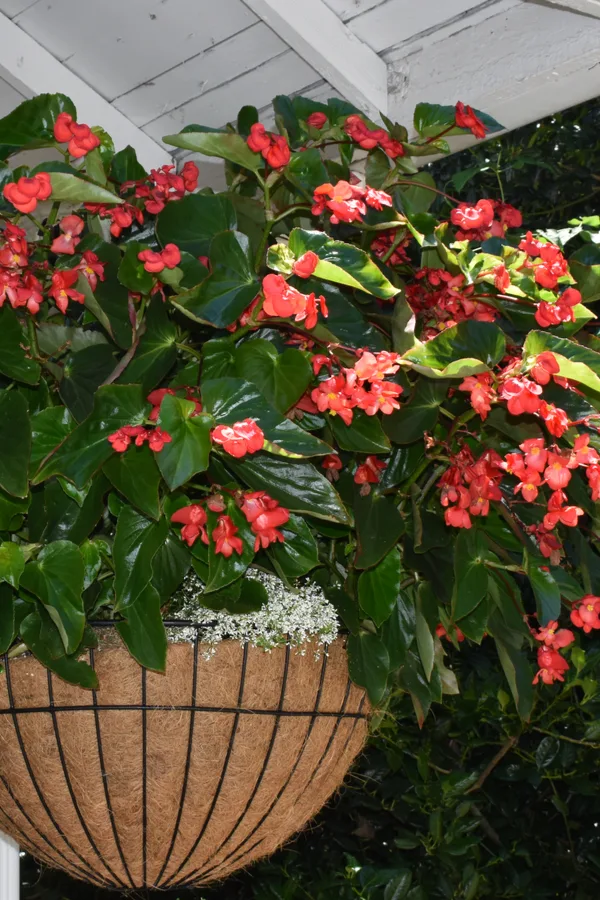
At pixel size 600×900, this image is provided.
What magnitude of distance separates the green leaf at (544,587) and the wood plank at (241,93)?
2.37ft

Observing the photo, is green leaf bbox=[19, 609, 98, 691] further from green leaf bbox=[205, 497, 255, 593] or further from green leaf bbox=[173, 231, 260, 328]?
green leaf bbox=[173, 231, 260, 328]

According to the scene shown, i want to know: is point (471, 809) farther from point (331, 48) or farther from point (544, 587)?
point (331, 48)

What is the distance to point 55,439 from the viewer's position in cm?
75

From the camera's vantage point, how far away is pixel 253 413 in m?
0.64

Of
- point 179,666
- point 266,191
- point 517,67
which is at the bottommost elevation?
point 179,666

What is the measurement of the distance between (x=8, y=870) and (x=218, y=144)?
1.05 meters

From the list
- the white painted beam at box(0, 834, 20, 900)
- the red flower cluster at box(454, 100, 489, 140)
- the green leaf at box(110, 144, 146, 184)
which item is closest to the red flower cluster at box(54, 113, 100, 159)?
the green leaf at box(110, 144, 146, 184)

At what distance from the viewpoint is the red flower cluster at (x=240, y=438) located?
23.2 inches

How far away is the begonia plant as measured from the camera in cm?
67

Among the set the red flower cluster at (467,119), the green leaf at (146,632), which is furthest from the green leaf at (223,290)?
the red flower cluster at (467,119)

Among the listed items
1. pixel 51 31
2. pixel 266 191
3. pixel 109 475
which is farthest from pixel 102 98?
pixel 109 475

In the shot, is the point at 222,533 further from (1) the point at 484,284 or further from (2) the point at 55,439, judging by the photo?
(1) the point at 484,284

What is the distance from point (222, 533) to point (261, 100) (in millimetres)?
776

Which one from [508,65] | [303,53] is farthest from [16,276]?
[508,65]
